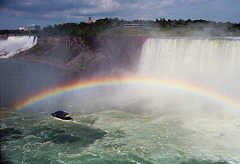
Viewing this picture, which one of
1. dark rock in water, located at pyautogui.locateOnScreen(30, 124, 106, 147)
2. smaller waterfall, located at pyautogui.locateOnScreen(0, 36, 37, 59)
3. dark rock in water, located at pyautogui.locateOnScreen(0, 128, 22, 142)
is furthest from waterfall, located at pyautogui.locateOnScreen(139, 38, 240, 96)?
smaller waterfall, located at pyautogui.locateOnScreen(0, 36, 37, 59)

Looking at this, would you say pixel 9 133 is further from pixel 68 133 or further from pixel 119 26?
pixel 119 26

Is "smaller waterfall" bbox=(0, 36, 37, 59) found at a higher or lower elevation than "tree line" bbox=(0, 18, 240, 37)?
lower

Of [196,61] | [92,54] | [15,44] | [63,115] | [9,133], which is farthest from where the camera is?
[15,44]

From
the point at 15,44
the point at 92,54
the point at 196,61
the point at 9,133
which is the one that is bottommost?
the point at 9,133

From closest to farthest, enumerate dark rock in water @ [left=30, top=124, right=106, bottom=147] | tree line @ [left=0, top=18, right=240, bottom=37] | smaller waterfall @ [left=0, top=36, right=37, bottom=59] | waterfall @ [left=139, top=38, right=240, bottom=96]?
dark rock in water @ [left=30, top=124, right=106, bottom=147] → waterfall @ [left=139, top=38, right=240, bottom=96] → tree line @ [left=0, top=18, right=240, bottom=37] → smaller waterfall @ [left=0, top=36, right=37, bottom=59]

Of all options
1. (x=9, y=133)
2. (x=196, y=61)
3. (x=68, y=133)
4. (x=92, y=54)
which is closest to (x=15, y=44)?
(x=92, y=54)

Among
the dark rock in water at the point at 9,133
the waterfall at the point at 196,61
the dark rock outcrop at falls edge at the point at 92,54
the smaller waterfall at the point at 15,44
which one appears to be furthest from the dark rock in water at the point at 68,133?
the smaller waterfall at the point at 15,44

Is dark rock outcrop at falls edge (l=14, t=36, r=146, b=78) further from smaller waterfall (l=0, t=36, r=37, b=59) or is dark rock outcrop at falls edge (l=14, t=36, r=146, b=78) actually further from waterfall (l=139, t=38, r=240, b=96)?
smaller waterfall (l=0, t=36, r=37, b=59)

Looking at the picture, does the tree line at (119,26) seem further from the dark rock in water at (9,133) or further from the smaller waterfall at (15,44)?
the dark rock in water at (9,133)
